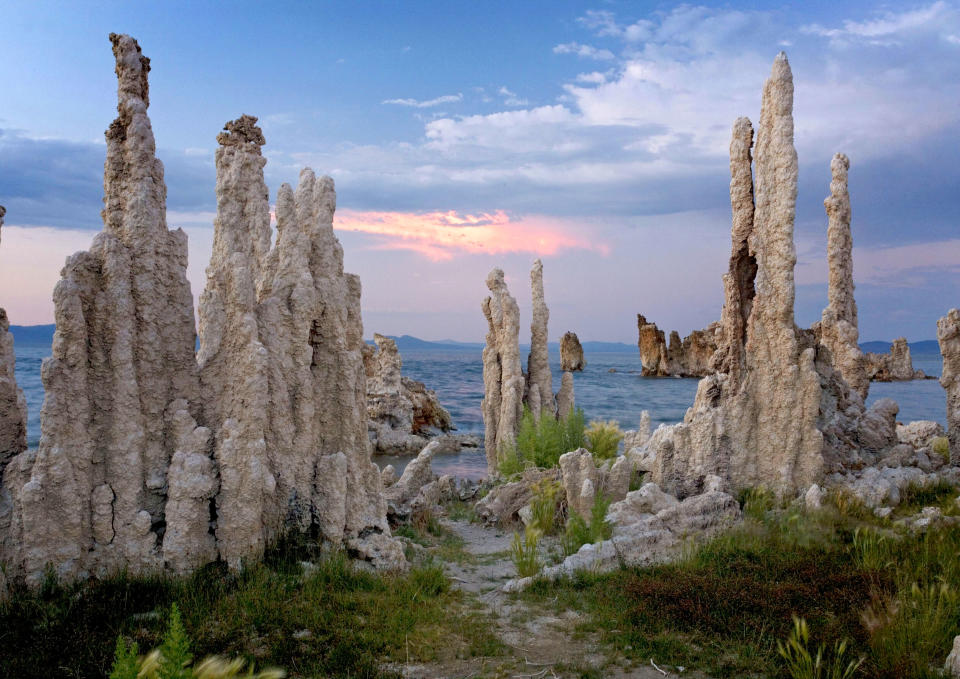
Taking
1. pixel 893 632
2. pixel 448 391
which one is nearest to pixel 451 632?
pixel 893 632

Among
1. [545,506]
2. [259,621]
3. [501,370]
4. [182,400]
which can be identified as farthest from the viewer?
[501,370]

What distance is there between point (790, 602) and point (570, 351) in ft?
246

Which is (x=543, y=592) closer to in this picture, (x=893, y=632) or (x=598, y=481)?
(x=893, y=632)

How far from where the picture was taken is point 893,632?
17.5 ft

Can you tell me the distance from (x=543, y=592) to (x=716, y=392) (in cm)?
545

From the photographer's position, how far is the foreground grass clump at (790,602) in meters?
5.20

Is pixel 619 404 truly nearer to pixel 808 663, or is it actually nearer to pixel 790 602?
pixel 790 602

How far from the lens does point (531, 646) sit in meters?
5.89

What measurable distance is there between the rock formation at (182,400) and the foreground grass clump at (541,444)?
572cm

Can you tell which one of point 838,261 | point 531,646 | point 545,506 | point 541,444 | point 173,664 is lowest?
point 531,646

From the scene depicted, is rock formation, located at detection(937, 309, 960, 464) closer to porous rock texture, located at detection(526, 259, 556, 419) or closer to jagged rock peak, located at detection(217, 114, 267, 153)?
porous rock texture, located at detection(526, 259, 556, 419)

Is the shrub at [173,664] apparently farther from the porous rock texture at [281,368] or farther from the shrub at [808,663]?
the shrub at [808,663]

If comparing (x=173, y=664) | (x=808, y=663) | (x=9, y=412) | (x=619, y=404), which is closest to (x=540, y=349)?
(x=9, y=412)

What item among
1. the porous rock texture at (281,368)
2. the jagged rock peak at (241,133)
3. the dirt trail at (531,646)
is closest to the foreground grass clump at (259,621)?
the dirt trail at (531,646)
